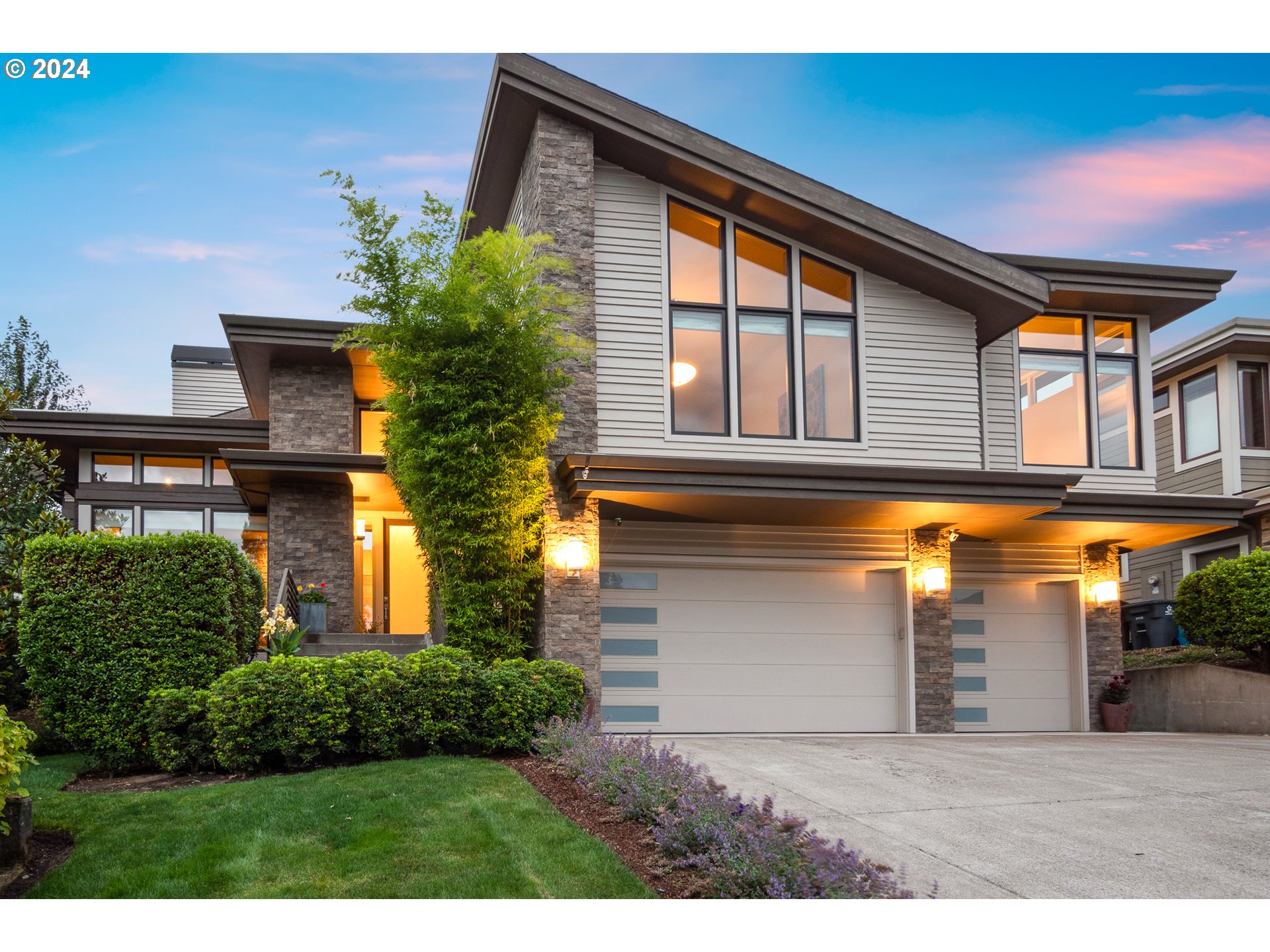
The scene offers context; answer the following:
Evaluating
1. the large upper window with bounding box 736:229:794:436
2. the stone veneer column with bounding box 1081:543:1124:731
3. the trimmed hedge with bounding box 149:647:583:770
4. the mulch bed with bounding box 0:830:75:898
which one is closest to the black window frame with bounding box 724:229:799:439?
the large upper window with bounding box 736:229:794:436

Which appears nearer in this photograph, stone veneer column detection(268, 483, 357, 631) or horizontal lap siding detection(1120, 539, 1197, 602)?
stone veneer column detection(268, 483, 357, 631)

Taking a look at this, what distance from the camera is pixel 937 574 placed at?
11.9m

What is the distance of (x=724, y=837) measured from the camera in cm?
470

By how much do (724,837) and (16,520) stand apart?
945cm

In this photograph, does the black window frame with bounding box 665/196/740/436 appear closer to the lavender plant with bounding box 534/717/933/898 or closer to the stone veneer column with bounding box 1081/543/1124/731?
the lavender plant with bounding box 534/717/933/898

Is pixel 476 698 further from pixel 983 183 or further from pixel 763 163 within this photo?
pixel 983 183

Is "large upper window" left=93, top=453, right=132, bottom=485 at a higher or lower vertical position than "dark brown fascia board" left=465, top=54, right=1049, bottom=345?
lower

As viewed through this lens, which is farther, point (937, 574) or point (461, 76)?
point (461, 76)

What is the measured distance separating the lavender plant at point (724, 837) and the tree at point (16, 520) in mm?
6605

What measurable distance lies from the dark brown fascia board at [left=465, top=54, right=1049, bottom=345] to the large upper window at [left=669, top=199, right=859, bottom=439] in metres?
0.37

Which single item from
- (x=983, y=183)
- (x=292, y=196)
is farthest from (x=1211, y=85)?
(x=292, y=196)

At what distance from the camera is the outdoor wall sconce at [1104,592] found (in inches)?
513

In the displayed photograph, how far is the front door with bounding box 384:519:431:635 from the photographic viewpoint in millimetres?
17328
